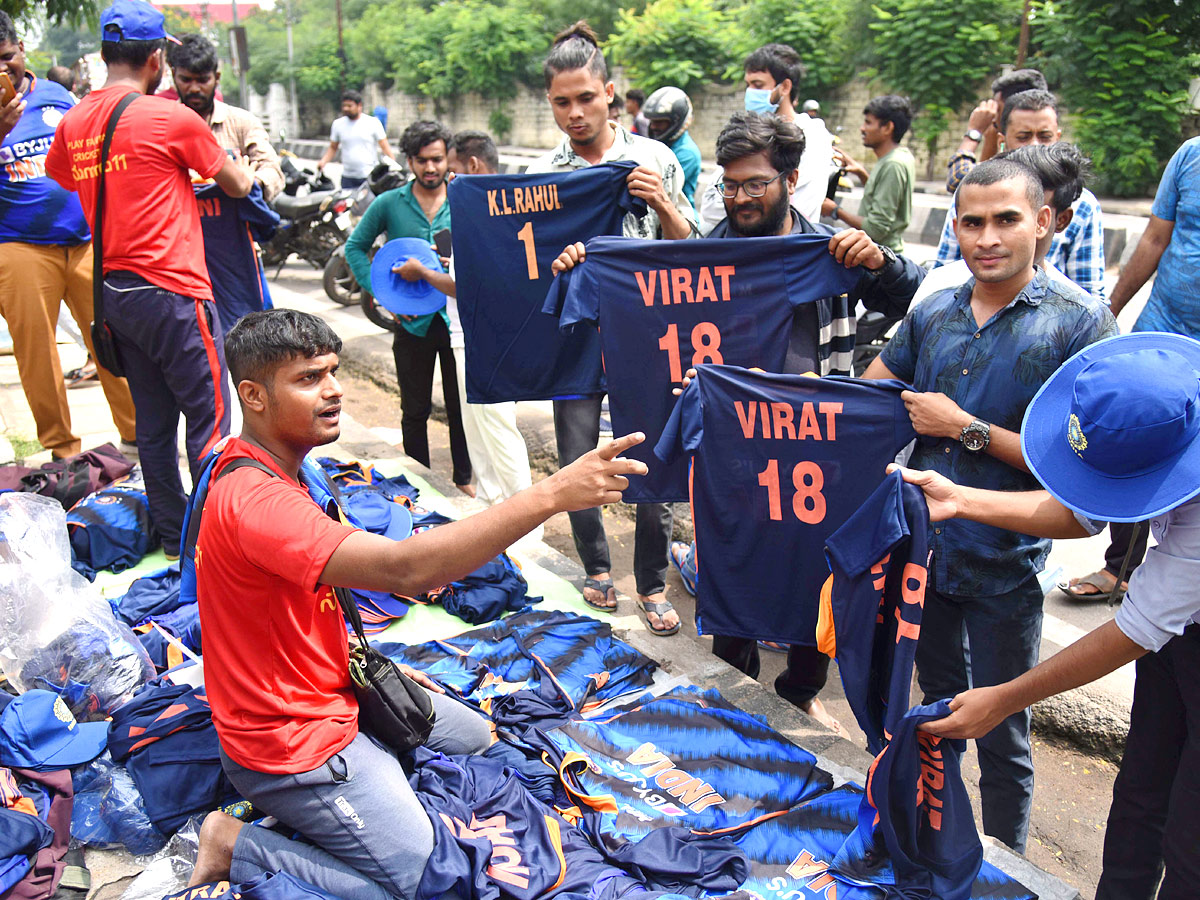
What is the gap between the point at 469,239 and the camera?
165 inches

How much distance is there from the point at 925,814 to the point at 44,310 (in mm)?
5112

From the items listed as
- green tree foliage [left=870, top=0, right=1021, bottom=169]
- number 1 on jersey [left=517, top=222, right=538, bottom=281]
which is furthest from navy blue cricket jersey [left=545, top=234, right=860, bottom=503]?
green tree foliage [left=870, top=0, right=1021, bottom=169]

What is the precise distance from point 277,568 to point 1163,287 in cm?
359

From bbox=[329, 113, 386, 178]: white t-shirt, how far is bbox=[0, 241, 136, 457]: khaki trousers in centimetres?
806

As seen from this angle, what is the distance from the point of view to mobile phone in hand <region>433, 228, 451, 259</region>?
5133mm

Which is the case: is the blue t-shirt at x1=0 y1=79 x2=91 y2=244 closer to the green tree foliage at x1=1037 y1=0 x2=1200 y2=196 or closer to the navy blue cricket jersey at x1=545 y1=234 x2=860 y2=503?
the navy blue cricket jersey at x1=545 y1=234 x2=860 y2=503

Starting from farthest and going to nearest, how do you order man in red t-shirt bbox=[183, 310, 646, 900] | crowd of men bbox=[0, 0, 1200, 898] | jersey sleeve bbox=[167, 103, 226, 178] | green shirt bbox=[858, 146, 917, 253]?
green shirt bbox=[858, 146, 917, 253], jersey sleeve bbox=[167, 103, 226, 178], man in red t-shirt bbox=[183, 310, 646, 900], crowd of men bbox=[0, 0, 1200, 898]

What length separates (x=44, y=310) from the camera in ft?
17.3

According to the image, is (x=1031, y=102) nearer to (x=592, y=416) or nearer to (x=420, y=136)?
→ (x=592, y=416)

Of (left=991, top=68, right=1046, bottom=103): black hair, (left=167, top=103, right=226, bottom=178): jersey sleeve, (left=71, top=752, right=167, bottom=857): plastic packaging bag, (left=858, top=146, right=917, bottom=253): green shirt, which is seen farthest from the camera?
(left=858, top=146, right=917, bottom=253): green shirt

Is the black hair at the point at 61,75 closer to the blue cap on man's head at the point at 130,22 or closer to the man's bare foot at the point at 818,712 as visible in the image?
the blue cap on man's head at the point at 130,22

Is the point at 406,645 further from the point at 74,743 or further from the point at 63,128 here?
the point at 63,128

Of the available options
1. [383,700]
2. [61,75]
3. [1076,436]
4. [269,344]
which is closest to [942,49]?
[61,75]

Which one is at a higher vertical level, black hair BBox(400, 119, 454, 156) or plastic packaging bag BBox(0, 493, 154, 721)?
black hair BBox(400, 119, 454, 156)
